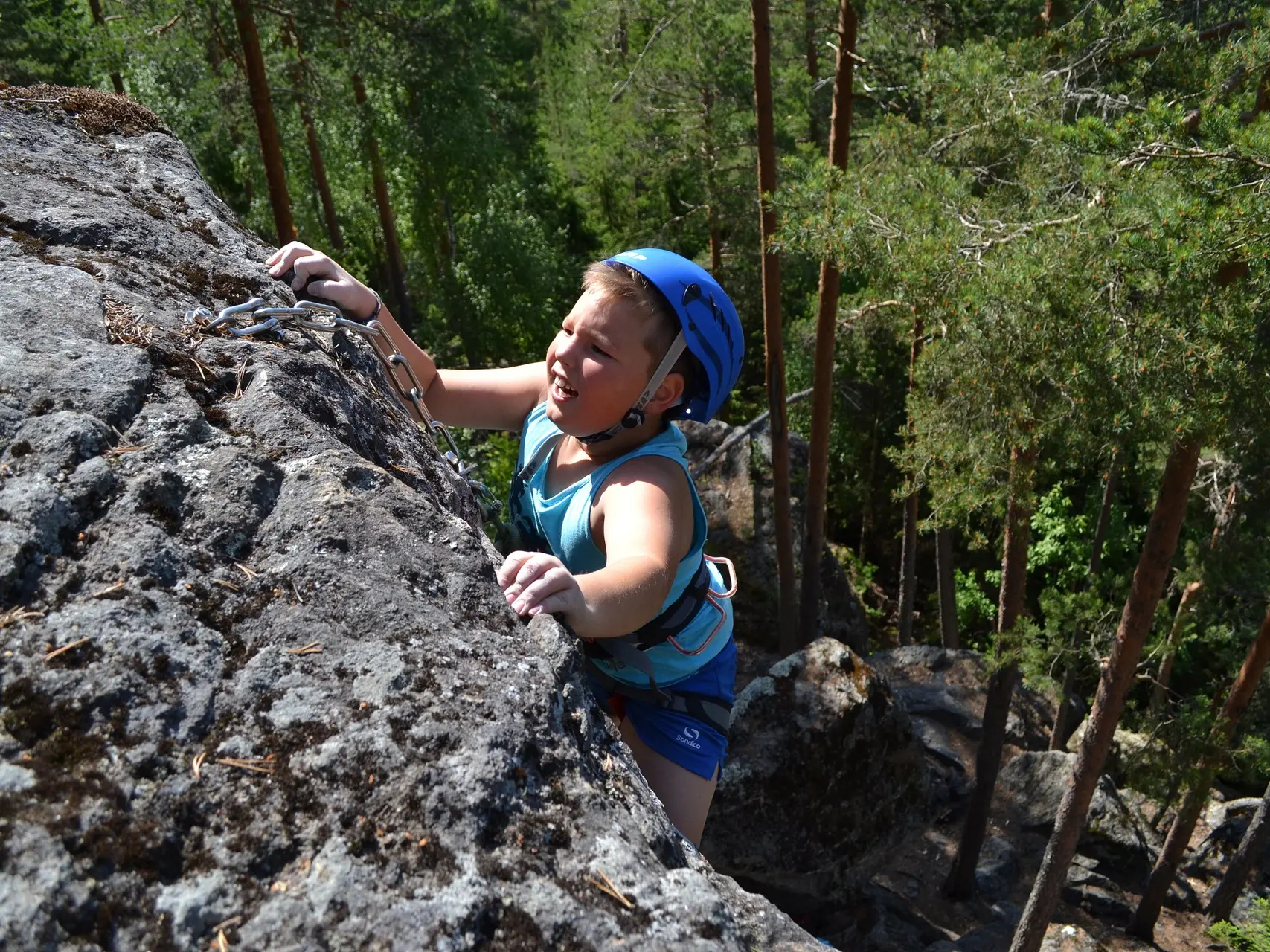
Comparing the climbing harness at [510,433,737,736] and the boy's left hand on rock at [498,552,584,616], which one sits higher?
the boy's left hand on rock at [498,552,584,616]

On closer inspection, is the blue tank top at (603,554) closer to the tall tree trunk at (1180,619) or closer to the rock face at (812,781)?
the rock face at (812,781)

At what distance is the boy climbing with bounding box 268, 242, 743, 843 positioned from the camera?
1.90 metres

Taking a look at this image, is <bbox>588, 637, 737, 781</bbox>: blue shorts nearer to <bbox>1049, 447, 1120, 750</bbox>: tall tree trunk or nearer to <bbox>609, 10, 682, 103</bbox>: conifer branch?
<bbox>1049, 447, 1120, 750</bbox>: tall tree trunk

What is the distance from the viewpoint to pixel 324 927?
3.10ft

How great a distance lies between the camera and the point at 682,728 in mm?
2020

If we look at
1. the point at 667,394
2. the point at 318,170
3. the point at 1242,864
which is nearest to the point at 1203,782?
the point at 1242,864

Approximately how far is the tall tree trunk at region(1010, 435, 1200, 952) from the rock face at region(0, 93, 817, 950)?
719 centimetres

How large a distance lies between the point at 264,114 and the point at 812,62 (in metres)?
11.8

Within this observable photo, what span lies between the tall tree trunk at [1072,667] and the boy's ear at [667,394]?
324 inches

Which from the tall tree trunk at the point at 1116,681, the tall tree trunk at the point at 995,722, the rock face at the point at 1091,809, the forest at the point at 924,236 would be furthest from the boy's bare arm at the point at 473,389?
the rock face at the point at 1091,809

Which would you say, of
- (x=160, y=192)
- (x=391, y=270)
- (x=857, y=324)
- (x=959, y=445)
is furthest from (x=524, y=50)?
(x=160, y=192)

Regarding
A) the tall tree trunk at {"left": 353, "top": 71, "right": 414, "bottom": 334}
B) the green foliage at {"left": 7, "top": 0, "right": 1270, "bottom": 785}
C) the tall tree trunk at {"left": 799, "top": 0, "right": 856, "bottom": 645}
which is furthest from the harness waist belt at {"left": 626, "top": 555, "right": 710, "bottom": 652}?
the tall tree trunk at {"left": 353, "top": 71, "right": 414, "bottom": 334}

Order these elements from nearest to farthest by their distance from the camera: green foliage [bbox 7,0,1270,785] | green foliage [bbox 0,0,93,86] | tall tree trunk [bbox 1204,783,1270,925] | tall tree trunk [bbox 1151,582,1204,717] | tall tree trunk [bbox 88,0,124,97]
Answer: green foliage [bbox 7,0,1270,785], tall tree trunk [bbox 1204,783,1270,925], tall tree trunk [bbox 1151,582,1204,717], green foliage [bbox 0,0,93,86], tall tree trunk [bbox 88,0,124,97]

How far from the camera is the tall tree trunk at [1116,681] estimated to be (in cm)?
761
